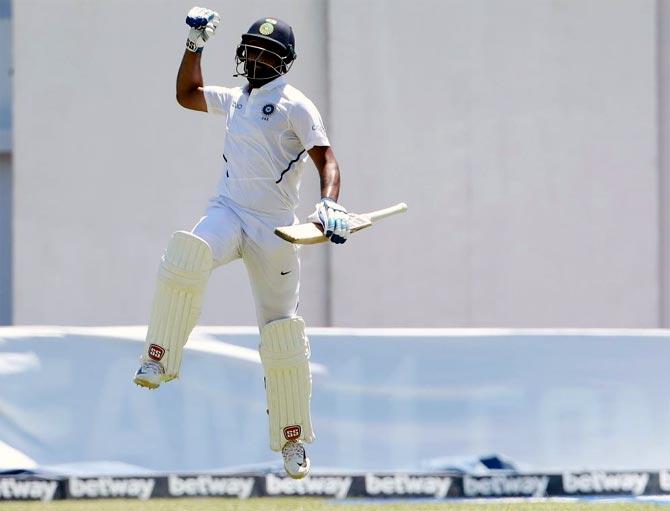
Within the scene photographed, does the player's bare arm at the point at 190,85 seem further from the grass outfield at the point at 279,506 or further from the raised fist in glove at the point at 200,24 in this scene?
the grass outfield at the point at 279,506

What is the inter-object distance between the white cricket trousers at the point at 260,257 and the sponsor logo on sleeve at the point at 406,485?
4.23ft

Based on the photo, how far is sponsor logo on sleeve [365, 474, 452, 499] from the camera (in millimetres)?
6051

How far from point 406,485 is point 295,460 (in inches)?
43.4

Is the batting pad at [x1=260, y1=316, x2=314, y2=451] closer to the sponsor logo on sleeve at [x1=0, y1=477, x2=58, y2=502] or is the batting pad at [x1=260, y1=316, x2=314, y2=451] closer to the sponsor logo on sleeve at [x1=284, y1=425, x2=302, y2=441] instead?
the sponsor logo on sleeve at [x1=284, y1=425, x2=302, y2=441]

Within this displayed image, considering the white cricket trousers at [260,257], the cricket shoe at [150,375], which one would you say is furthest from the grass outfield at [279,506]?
the cricket shoe at [150,375]

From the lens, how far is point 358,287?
9.66 metres

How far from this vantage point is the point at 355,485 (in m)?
6.09

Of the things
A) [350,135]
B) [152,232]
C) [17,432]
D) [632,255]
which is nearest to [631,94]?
[632,255]

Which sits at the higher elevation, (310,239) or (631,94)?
(631,94)

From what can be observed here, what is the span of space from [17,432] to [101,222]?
3.62 meters

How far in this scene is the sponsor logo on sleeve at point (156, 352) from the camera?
4.70 m

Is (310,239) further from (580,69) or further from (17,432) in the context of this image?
(580,69)

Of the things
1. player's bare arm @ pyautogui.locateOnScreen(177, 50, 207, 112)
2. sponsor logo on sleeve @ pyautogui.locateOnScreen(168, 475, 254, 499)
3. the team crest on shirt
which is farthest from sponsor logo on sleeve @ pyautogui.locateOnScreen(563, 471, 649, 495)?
player's bare arm @ pyautogui.locateOnScreen(177, 50, 207, 112)

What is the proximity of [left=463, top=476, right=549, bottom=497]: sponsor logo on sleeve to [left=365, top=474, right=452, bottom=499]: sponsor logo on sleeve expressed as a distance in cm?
10
